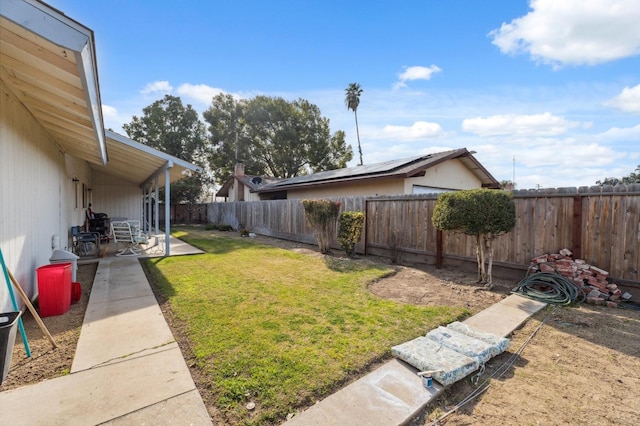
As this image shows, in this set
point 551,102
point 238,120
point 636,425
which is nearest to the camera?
point 636,425

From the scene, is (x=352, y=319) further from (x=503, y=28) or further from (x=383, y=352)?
(x=503, y=28)

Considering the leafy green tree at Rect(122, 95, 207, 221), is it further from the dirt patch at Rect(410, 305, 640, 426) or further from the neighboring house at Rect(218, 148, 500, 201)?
the dirt patch at Rect(410, 305, 640, 426)

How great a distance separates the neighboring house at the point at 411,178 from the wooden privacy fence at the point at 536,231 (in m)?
2.62

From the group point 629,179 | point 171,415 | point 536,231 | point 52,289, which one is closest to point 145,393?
point 171,415

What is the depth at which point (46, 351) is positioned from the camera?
301 centimetres

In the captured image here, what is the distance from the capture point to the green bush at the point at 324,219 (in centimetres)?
909

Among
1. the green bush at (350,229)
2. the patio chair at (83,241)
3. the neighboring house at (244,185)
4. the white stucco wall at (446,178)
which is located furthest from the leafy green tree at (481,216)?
the neighboring house at (244,185)

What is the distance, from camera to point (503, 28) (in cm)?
782

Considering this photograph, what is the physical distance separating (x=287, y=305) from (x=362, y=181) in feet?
28.6

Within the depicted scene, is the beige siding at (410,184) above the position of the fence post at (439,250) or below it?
above

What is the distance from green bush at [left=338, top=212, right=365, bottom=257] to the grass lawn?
1.78 m

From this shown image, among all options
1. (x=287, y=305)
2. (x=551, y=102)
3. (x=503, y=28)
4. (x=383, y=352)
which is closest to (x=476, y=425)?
(x=383, y=352)

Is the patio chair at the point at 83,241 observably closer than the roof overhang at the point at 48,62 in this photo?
No

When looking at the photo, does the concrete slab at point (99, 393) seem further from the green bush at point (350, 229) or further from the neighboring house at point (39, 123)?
the green bush at point (350, 229)
